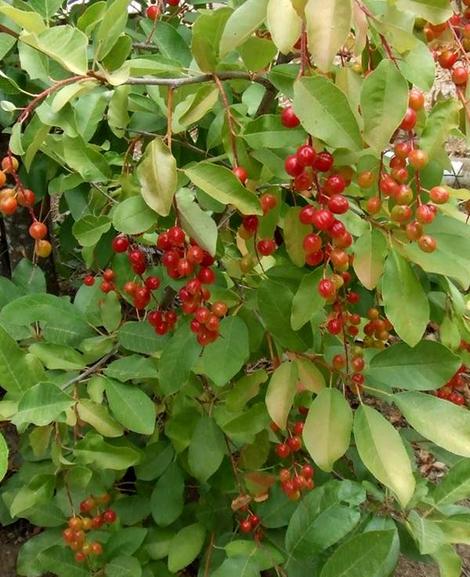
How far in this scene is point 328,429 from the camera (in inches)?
36.5

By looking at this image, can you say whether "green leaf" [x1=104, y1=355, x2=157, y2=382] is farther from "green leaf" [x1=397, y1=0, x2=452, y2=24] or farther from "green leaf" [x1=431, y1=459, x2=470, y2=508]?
"green leaf" [x1=397, y1=0, x2=452, y2=24]

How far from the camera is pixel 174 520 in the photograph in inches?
53.5

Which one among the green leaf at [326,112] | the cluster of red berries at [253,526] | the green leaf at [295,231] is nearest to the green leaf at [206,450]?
the cluster of red berries at [253,526]

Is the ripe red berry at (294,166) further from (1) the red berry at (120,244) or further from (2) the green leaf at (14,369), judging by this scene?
(2) the green leaf at (14,369)

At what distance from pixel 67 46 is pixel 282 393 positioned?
1.74 feet

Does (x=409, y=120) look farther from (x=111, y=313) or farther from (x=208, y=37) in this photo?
(x=111, y=313)

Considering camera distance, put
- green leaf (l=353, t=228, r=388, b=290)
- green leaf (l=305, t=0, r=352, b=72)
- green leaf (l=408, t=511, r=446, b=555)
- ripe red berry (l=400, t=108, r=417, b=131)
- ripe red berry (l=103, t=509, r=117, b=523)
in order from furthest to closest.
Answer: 1. ripe red berry (l=103, t=509, r=117, b=523)
2. green leaf (l=408, t=511, r=446, b=555)
3. green leaf (l=353, t=228, r=388, b=290)
4. ripe red berry (l=400, t=108, r=417, b=131)
5. green leaf (l=305, t=0, r=352, b=72)

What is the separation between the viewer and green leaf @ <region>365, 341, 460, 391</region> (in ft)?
3.15

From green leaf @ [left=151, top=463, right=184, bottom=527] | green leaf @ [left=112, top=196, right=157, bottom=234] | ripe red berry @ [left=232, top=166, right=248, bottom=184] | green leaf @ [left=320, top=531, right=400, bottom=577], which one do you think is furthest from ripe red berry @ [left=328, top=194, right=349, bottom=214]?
green leaf @ [left=151, top=463, right=184, bottom=527]

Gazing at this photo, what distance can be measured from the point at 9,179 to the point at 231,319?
677 mm

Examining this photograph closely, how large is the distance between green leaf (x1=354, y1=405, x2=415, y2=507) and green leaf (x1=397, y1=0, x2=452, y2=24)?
1.62 feet

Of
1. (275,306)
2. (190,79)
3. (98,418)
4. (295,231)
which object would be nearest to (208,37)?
(190,79)

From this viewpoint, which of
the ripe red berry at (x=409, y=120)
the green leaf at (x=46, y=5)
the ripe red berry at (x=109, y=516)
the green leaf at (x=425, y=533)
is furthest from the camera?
the ripe red berry at (x=109, y=516)

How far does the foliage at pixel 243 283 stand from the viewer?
76 centimetres
